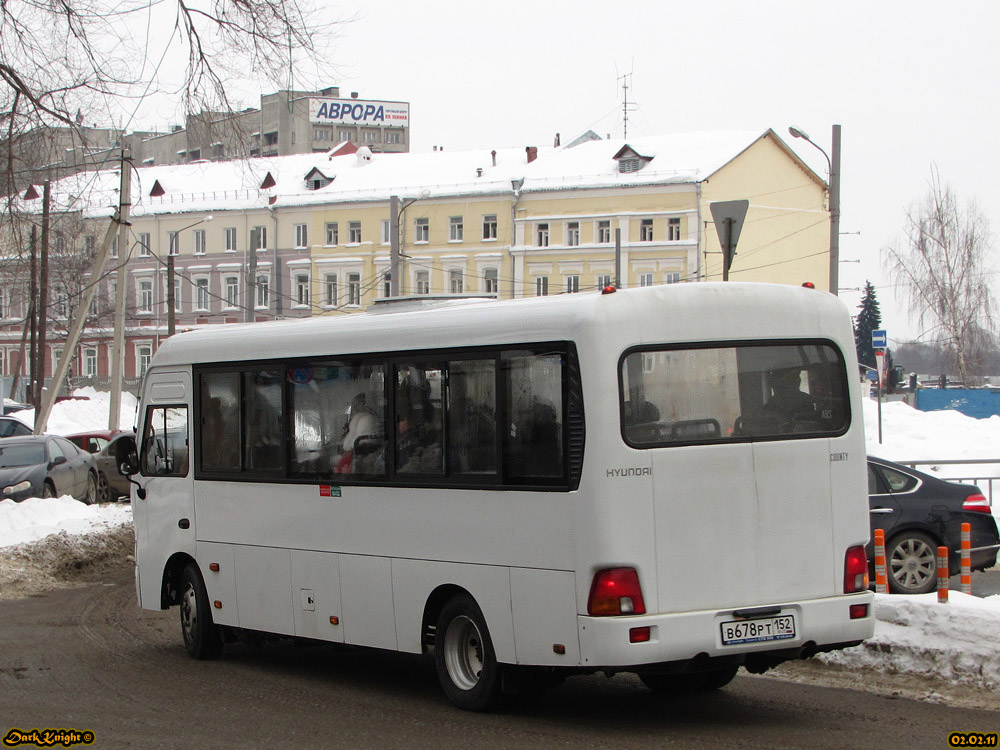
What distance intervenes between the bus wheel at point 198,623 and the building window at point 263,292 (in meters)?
69.0

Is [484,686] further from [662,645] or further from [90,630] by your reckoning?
[90,630]

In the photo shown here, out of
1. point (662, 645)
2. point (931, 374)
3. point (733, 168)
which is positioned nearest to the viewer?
point (662, 645)

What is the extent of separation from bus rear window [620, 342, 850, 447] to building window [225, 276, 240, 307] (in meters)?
74.5

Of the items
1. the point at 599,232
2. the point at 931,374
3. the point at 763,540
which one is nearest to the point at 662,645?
the point at 763,540

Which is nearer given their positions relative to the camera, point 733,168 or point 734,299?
point 734,299

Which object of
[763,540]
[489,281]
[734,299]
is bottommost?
[763,540]

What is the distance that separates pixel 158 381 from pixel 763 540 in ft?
19.8

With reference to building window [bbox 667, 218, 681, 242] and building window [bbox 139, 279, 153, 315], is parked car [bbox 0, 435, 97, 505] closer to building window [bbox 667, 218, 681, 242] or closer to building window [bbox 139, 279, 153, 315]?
building window [bbox 667, 218, 681, 242]

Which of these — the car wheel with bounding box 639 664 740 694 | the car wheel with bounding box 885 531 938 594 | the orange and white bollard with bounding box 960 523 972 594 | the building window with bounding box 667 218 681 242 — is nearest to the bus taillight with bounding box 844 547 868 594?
the car wheel with bounding box 639 664 740 694

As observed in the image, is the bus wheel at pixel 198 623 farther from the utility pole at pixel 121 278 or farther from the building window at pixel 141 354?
the building window at pixel 141 354

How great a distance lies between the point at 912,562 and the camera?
1340cm

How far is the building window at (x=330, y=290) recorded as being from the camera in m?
79.2

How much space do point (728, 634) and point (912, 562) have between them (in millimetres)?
6425

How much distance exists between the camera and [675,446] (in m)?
7.63
